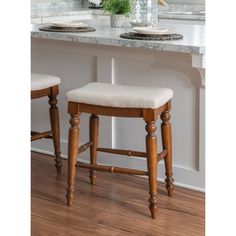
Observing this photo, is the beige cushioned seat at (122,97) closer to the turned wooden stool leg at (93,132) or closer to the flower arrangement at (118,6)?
the turned wooden stool leg at (93,132)

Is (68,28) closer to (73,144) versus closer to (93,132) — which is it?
(93,132)

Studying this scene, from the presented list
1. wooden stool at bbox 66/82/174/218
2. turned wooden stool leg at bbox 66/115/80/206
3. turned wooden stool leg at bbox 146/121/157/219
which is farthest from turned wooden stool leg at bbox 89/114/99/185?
turned wooden stool leg at bbox 146/121/157/219

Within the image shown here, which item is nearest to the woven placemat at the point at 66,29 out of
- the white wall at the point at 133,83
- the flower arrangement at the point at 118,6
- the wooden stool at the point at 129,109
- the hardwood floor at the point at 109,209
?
the white wall at the point at 133,83

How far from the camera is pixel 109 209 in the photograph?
2773 millimetres

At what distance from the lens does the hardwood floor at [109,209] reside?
251 centimetres

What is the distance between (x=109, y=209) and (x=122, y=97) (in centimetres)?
64

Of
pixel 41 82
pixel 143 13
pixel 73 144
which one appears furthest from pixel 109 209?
pixel 143 13

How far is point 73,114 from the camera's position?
2.67m

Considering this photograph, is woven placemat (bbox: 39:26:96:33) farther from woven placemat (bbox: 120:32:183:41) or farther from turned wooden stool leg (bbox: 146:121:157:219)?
turned wooden stool leg (bbox: 146:121:157:219)

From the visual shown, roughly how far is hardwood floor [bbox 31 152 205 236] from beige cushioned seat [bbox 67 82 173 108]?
59 cm
